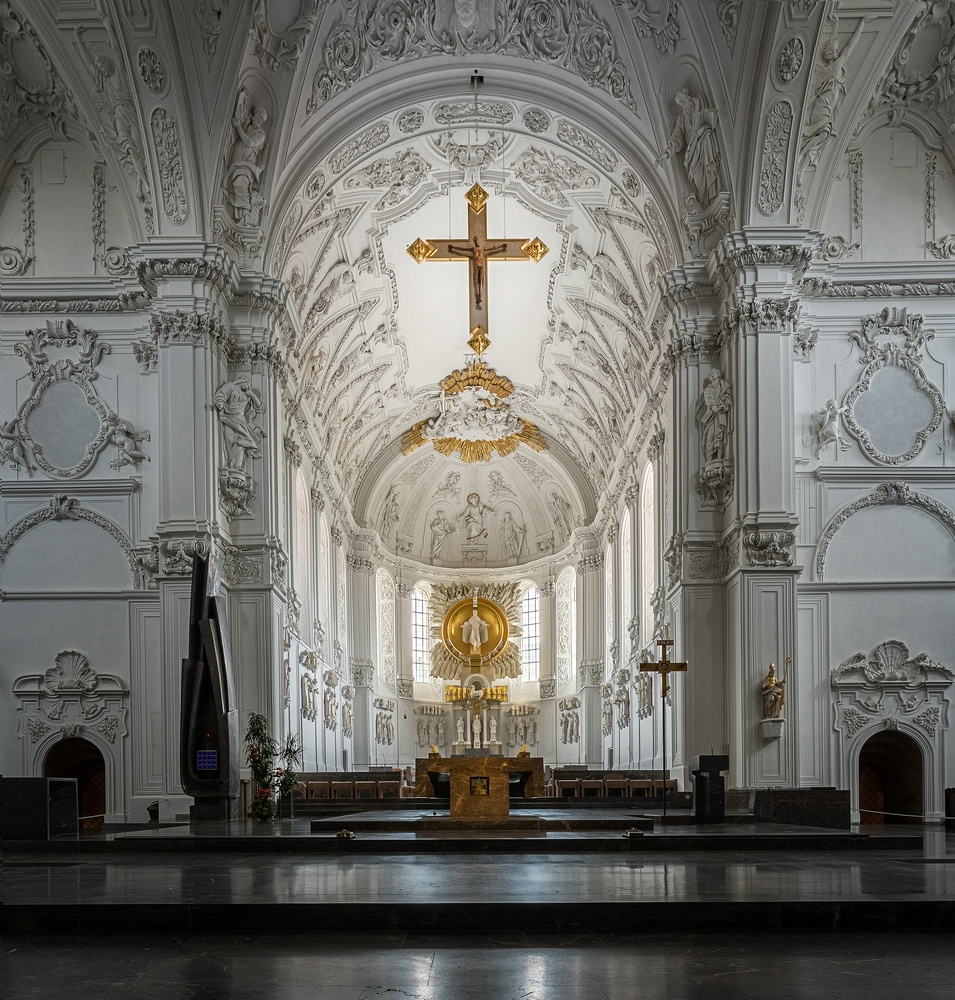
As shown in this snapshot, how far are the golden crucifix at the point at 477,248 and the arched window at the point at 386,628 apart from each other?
69.7 feet

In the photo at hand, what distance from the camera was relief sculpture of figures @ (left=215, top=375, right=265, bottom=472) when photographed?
75.6 ft

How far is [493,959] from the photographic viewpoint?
6.08 meters

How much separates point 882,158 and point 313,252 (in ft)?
39.7

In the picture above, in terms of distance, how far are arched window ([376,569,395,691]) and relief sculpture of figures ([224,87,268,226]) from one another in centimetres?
2482

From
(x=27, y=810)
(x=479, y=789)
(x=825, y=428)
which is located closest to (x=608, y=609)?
(x=825, y=428)

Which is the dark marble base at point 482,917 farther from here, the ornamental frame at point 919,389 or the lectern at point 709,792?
the ornamental frame at point 919,389

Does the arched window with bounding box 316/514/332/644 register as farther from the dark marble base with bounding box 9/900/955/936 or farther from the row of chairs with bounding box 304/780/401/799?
the dark marble base with bounding box 9/900/955/936

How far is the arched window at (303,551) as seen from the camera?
31008 millimetres

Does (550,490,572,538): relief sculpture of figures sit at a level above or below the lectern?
above

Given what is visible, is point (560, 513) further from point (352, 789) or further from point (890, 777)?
point (890, 777)

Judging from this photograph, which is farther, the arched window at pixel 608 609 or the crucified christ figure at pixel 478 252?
the arched window at pixel 608 609

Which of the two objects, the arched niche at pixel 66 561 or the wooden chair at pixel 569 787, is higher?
the arched niche at pixel 66 561

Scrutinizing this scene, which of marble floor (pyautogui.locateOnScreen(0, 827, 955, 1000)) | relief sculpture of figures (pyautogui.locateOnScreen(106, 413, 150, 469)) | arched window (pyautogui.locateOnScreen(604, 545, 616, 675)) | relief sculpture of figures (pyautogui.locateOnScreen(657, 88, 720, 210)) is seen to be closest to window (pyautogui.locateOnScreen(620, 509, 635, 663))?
arched window (pyautogui.locateOnScreen(604, 545, 616, 675))

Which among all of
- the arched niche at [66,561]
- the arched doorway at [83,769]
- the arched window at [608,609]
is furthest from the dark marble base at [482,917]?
the arched window at [608,609]
